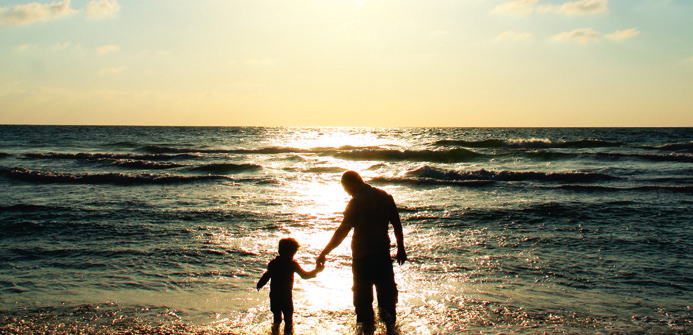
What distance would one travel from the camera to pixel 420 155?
3362cm

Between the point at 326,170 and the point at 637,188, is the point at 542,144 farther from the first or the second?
the point at 637,188

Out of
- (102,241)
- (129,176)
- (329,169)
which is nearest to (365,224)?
(102,241)

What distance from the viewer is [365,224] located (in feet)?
15.7

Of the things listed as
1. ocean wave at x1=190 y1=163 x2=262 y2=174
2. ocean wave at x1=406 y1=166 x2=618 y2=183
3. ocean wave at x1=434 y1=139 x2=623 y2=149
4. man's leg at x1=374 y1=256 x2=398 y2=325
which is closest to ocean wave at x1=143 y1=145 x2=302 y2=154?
→ ocean wave at x1=190 y1=163 x2=262 y2=174

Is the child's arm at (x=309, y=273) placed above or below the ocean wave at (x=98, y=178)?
above

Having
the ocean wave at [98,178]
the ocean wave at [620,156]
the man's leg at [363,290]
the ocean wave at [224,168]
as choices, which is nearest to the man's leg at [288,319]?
the man's leg at [363,290]

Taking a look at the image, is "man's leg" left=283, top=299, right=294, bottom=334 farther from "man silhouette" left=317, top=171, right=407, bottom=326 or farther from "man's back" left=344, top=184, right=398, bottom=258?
"man's back" left=344, top=184, right=398, bottom=258

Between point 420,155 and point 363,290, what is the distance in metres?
29.3

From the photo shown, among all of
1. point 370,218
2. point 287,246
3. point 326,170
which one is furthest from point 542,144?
point 287,246

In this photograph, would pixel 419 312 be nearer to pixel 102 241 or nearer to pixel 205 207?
pixel 102 241

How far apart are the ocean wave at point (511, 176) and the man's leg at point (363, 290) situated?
16.4 metres

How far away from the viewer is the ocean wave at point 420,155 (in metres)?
32.3

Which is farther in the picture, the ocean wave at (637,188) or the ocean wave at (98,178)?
the ocean wave at (98,178)

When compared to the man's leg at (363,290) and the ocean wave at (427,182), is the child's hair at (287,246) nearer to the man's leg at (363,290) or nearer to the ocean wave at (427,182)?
the man's leg at (363,290)
